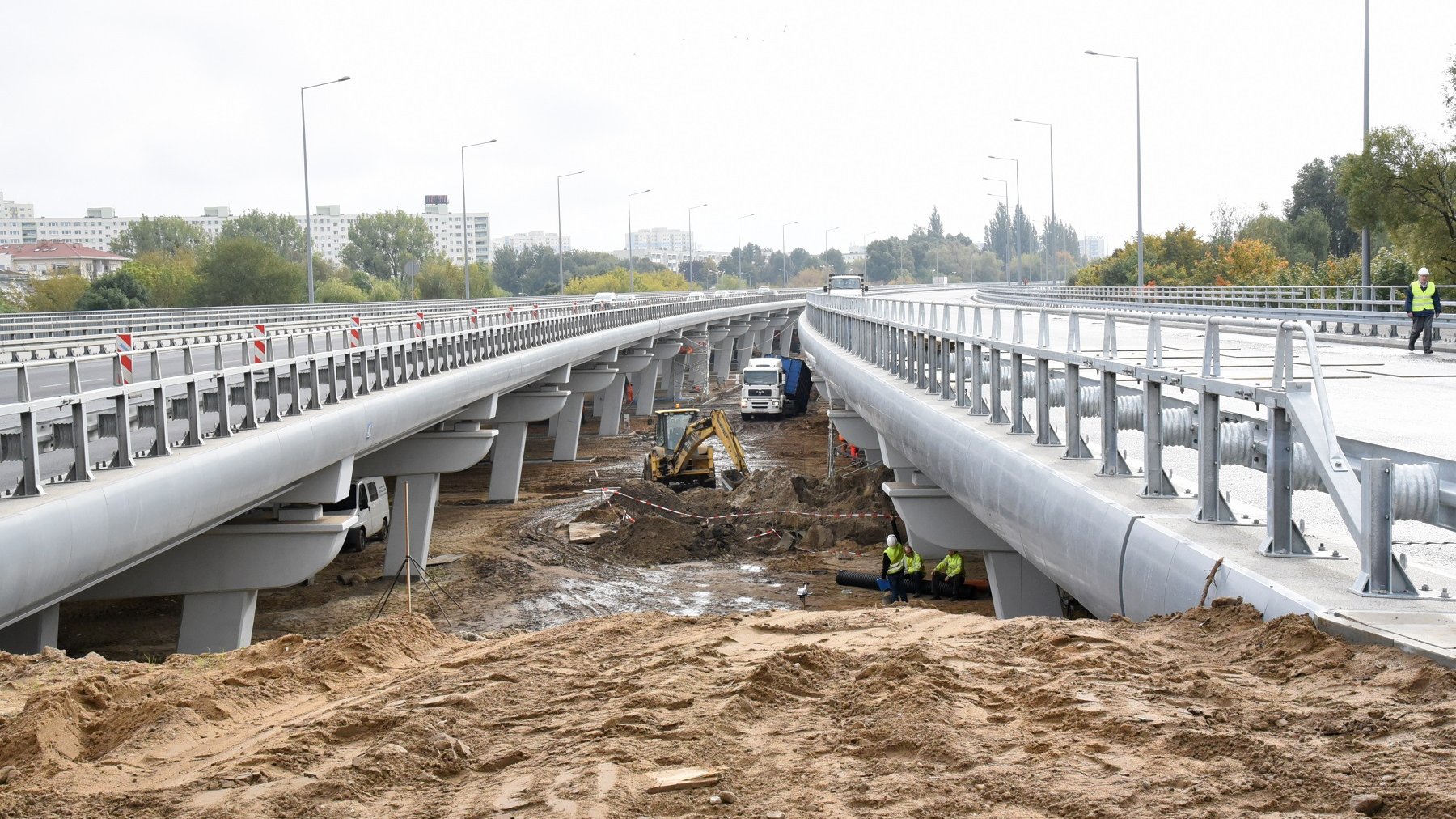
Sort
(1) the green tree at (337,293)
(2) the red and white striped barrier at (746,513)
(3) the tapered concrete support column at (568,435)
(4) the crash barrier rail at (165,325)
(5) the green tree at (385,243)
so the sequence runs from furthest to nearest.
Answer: (5) the green tree at (385,243) → (1) the green tree at (337,293) → (3) the tapered concrete support column at (568,435) → (2) the red and white striped barrier at (746,513) → (4) the crash barrier rail at (165,325)

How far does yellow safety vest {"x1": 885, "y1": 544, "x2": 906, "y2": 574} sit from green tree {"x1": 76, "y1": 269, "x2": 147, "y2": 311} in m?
58.4

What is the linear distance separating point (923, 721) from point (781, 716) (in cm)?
78

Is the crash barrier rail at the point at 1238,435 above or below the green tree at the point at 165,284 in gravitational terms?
below

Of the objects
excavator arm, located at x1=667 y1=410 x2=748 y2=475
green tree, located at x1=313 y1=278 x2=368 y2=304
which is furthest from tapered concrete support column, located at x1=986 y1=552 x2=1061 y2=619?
green tree, located at x1=313 y1=278 x2=368 y2=304

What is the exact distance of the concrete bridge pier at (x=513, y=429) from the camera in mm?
37969

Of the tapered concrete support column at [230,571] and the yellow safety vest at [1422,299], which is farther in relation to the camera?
the yellow safety vest at [1422,299]

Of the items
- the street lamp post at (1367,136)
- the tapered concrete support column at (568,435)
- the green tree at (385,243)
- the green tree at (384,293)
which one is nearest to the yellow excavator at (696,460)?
the tapered concrete support column at (568,435)

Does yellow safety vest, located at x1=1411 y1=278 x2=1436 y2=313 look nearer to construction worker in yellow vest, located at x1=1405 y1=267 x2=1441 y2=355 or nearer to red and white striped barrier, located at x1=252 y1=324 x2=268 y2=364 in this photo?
construction worker in yellow vest, located at x1=1405 y1=267 x2=1441 y2=355

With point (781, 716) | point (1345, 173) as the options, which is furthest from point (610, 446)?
point (781, 716)

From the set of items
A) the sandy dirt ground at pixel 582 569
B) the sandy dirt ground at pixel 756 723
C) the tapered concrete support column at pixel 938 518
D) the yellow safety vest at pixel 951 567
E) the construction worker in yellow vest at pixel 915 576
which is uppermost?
the sandy dirt ground at pixel 756 723

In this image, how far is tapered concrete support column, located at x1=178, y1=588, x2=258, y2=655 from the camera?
17.1 m

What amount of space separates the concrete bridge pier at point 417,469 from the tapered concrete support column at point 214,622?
9588 millimetres

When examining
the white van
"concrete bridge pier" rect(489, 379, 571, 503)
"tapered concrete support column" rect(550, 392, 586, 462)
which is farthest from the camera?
"tapered concrete support column" rect(550, 392, 586, 462)

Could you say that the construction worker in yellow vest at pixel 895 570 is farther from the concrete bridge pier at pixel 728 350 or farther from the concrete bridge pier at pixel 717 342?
the concrete bridge pier at pixel 728 350
